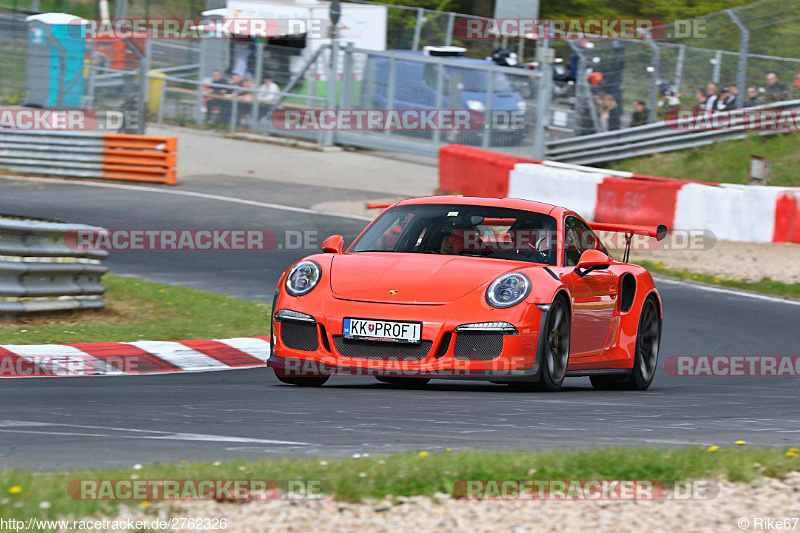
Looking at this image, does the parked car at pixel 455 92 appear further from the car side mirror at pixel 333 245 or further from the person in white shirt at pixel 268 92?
the car side mirror at pixel 333 245

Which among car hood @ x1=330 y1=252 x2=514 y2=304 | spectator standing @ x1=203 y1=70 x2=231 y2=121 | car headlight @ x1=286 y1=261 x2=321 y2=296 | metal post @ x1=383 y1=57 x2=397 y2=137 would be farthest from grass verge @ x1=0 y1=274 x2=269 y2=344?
spectator standing @ x1=203 y1=70 x2=231 y2=121

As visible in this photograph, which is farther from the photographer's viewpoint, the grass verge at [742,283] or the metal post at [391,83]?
the metal post at [391,83]

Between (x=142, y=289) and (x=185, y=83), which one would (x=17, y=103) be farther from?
(x=142, y=289)

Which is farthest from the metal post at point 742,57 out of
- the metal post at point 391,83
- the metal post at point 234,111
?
the metal post at point 234,111

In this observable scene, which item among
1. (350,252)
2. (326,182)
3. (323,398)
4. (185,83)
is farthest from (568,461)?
(185,83)

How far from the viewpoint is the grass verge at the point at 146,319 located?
9656 mm

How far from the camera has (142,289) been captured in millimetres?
12531

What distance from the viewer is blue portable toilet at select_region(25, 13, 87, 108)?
998 inches

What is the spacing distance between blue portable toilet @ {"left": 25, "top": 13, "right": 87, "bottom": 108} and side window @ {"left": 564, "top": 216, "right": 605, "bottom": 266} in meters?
18.2

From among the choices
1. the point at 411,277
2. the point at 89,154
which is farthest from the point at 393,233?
the point at 89,154

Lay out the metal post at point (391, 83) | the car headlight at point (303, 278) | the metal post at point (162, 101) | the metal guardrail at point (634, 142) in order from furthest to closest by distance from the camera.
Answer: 1. the metal post at point (162, 101)
2. the metal post at point (391, 83)
3. the metal guardrail at point (634, 142)
4. the car headlight at point (303, 278)

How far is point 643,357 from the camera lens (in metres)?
9.27

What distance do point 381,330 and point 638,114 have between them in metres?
17.3

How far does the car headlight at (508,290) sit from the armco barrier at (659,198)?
9.63 metres
